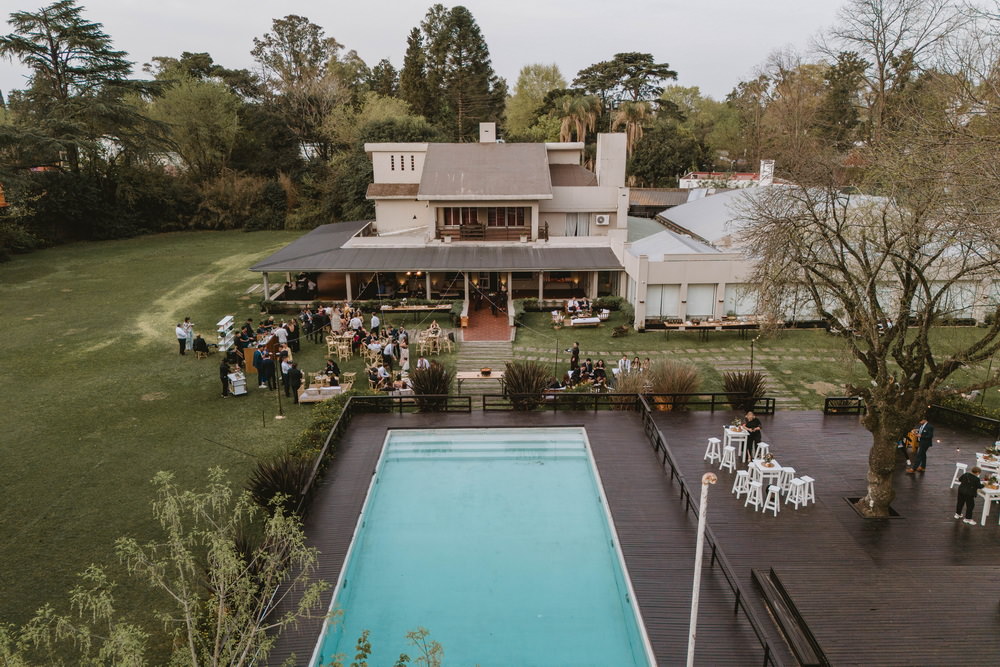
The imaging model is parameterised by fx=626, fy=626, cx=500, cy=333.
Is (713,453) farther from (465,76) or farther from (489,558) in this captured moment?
(465,76)

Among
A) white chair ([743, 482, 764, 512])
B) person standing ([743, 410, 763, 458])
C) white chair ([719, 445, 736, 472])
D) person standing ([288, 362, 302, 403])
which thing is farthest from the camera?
person standing ([288, 362, 302, 403])

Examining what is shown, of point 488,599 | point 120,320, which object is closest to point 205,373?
point 120,320

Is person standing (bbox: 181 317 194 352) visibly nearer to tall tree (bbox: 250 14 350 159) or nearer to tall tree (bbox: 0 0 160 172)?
tall tree (bbox: 0 0 160 172)

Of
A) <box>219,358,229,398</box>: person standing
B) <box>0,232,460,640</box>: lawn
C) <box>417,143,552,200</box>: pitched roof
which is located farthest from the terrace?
<box>417,143,552,200</box>: pitched roof

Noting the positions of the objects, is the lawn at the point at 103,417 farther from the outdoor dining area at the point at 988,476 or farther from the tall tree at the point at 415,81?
the tall tree at the point at 415,81

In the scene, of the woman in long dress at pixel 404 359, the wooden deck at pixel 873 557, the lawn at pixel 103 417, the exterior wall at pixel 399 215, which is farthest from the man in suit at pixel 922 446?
the exterior wall at pixel 399 215

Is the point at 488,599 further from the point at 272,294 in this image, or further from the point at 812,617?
the point at 272,294

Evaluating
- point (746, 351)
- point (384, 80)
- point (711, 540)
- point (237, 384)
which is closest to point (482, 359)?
point (237, 384)
